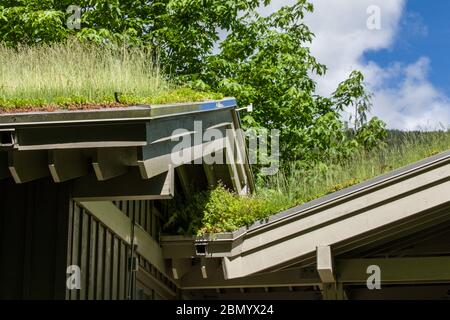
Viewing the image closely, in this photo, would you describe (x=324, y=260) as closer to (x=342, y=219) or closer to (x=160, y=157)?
(x=342, y=219)

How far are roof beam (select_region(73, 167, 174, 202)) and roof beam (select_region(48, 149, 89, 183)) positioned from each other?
0.28 metres

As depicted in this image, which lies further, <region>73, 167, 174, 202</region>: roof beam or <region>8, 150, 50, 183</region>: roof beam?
<region>73, 167, 174, 202</region>: roof beam

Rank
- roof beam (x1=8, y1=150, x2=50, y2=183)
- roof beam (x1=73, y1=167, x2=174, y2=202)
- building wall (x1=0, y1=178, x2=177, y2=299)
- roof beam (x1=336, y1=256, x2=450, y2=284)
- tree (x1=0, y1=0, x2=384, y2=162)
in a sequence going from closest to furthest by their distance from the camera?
roof beam (x1=8, y1=150, x2=50, y2=183), building wall (x1=0, y1=178, x2=177, y2=299), roof beam (x1=73, y1=167, x2=174, y2=202), roof beam (x1=336, y1=256, x2=450, y2=284), tree (x1=0, y1=0, x2=384, y2=162)

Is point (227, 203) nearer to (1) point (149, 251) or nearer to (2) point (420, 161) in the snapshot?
(1) point (149, 251)

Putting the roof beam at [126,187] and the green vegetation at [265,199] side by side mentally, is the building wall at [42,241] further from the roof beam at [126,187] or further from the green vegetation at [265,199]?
the green vegetation at [265,199]

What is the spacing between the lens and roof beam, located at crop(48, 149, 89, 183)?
16.9ft

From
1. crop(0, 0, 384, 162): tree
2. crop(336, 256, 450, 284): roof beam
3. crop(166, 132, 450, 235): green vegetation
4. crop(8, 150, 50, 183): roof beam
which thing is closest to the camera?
crop(8, 150, 50, 183): roof beam

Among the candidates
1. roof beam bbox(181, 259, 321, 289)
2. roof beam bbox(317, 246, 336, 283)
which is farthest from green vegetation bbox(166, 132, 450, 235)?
roof beam bbox(317, 246, 336, 283)

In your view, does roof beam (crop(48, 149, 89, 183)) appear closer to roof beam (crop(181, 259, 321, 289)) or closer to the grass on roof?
the grass on roof

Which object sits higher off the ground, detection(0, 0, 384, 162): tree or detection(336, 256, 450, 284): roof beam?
detection(0, 0, 384, 162): tree

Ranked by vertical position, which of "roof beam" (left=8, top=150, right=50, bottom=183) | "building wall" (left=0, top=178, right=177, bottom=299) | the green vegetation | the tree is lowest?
"building wall" (left=0, top=178, right=177, bottom=299)

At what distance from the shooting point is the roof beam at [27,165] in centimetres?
493

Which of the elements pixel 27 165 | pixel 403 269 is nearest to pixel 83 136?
pixel 27 165

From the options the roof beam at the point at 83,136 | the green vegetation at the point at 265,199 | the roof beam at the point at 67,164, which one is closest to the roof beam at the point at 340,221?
the green vegetation at the point at 265,199
